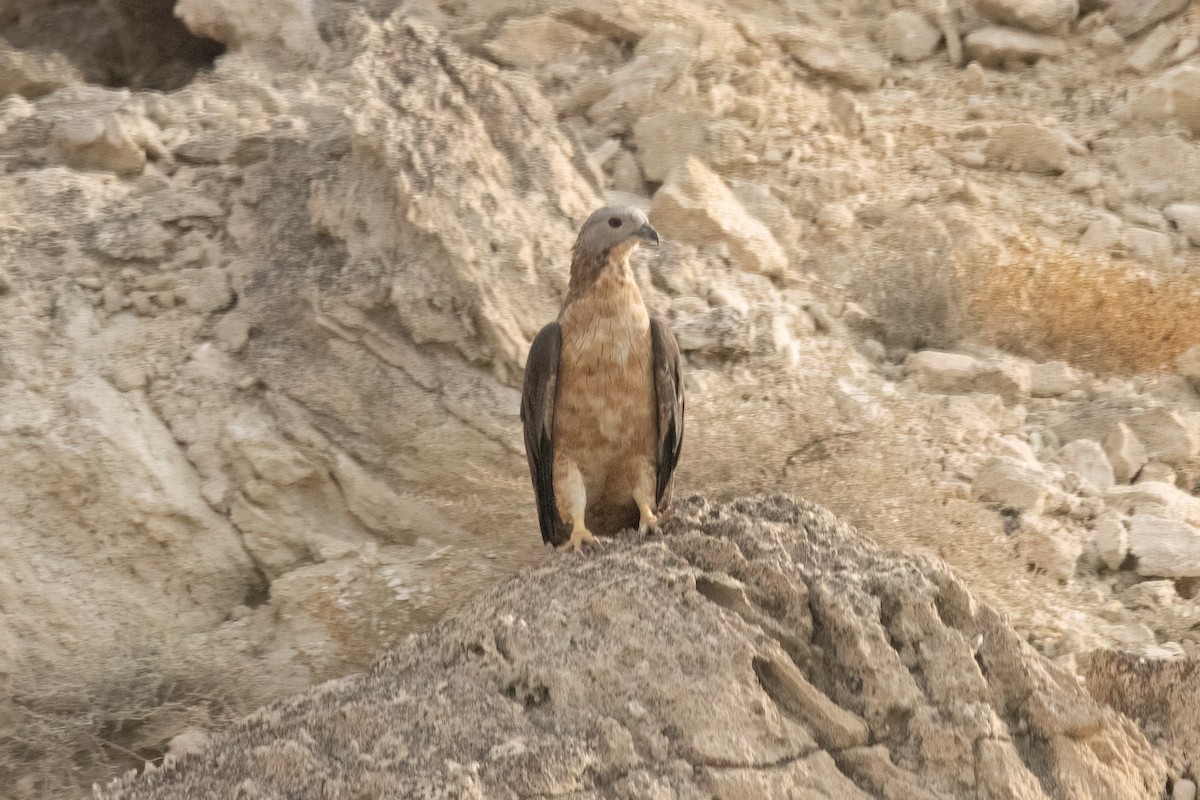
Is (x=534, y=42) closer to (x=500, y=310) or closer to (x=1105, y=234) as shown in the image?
A: (x=500, y=310)

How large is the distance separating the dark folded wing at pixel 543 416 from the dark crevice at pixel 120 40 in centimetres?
455

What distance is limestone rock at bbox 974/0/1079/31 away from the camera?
8.75 metres

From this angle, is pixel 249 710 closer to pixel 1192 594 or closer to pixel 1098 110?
pixel 1192 594

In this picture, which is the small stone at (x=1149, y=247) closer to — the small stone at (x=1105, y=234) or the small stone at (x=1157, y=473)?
the small stone at (x=1105, y=234)

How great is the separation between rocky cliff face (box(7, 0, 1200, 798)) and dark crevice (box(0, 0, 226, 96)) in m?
0.08

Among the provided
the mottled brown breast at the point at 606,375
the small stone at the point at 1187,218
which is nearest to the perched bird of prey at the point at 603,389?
the mottled brown breast at the point at 606,375

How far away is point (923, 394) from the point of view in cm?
681

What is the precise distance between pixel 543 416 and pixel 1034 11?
5.23 metres

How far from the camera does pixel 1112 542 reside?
5.90 m

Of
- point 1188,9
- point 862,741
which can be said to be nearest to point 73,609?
point 862,741

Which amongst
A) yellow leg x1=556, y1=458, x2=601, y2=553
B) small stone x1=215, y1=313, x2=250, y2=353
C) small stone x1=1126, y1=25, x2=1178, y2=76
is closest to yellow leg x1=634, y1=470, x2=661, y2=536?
yellow leg x1=556, y1=458, x2=601, y2=553

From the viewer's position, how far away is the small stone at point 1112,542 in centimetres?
588

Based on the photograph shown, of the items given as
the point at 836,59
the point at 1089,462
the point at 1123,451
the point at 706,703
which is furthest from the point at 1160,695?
the point at 836,59

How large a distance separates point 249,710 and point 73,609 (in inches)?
38.2
